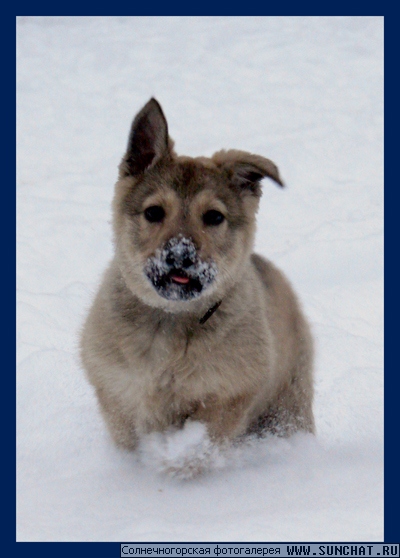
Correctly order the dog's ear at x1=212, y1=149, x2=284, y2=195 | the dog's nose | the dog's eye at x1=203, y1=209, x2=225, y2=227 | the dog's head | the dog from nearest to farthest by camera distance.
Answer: the dog's nose
the dog's head
the dog
the dog's eye at x1=203, y1=209, x2=225, y2=227
the dog's ear at x1=212, y1=149, x2=284, y2=195

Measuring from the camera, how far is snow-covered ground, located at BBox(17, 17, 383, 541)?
162 inches

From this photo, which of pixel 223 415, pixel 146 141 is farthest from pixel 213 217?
pixel 223 415

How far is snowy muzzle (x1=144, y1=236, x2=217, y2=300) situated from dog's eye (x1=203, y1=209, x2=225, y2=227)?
0.30 m

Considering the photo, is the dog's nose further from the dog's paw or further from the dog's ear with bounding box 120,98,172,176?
the dog's paw

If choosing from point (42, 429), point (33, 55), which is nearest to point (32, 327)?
point (42, 429)

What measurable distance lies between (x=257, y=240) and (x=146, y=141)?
485 centimetres

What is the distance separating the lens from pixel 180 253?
396 centimetres

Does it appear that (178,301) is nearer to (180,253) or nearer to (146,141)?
(180,253)

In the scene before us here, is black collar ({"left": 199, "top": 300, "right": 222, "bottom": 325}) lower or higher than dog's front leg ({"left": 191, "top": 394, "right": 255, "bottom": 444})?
higher

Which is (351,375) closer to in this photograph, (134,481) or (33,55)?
(134,481)

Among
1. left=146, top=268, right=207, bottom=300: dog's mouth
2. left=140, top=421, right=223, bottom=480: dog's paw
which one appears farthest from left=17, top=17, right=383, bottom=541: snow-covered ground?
left=146, top=268, right=207, bottom=300: dog's mouth

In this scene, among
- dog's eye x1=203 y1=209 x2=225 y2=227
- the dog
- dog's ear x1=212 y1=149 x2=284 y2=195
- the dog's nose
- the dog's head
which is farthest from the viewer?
dog's ear x1=212 y1=149 x2=284 y2=195

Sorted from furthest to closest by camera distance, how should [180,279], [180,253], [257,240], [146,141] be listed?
[257,240] < [146,141] < [180,279] < [180,253]

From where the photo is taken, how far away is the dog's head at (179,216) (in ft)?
13.4
